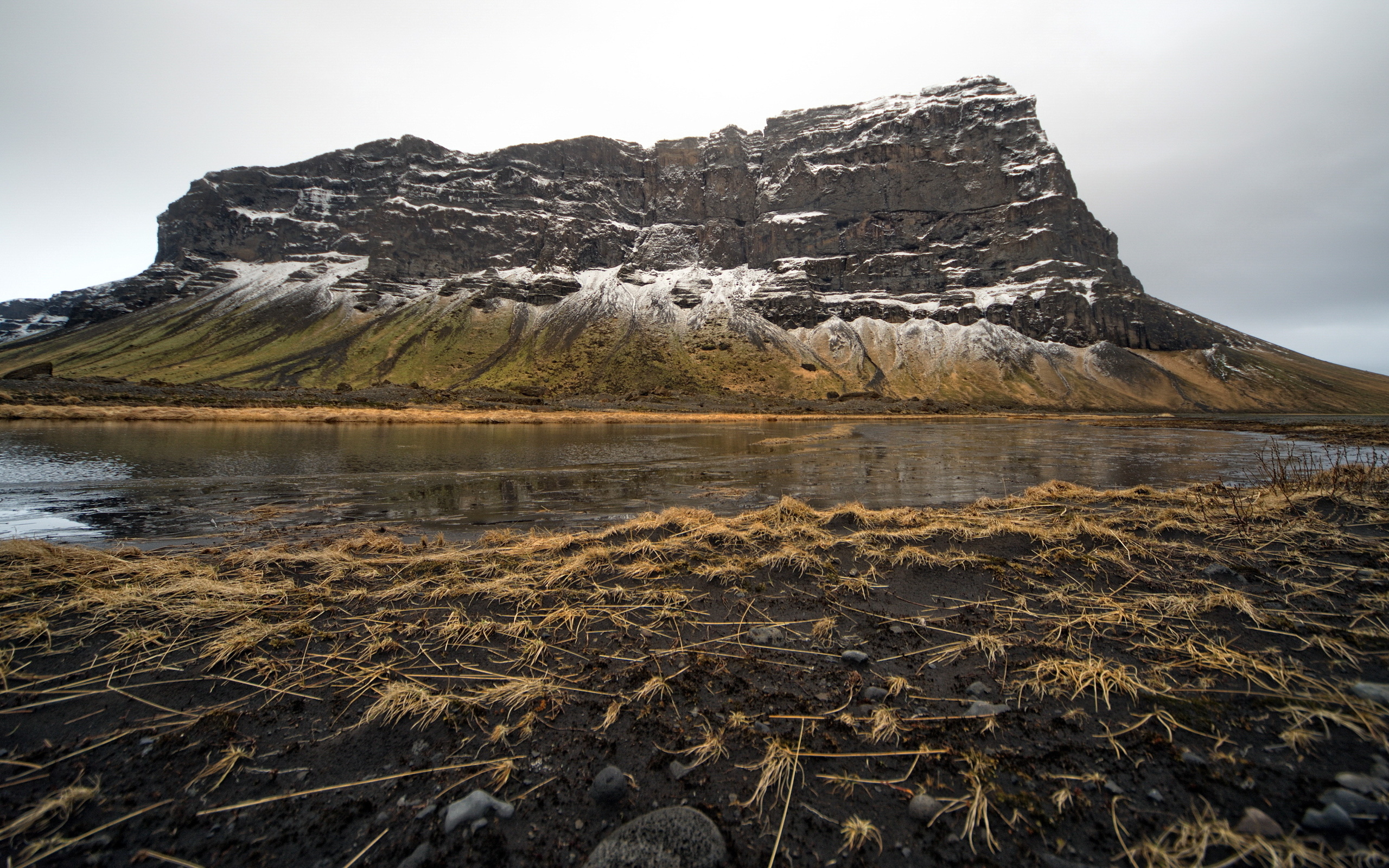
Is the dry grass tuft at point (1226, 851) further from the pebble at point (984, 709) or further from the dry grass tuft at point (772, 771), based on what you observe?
the dry grass tuft at point (772, 771)

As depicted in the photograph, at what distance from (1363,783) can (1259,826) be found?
0.70 metres

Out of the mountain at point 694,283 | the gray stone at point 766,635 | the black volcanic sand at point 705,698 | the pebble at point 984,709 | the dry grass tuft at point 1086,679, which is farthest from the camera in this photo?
the mountain at point 694,283

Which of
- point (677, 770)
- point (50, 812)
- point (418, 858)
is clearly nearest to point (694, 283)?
point (677, 770)

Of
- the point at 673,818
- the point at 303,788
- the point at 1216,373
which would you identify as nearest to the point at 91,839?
the point at 303,788

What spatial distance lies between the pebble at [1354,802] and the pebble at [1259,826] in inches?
11.7

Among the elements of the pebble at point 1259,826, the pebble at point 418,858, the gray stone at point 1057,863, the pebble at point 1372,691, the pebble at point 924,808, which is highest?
the pebble at point 1372,691

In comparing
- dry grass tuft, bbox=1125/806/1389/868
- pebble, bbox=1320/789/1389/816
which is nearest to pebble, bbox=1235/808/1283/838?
dry grass tuft, bbox=1125/806/1389/868

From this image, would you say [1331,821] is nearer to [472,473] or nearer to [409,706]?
[409,706]

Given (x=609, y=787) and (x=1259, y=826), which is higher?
(x=1259, y=826)

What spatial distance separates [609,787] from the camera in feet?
9.05

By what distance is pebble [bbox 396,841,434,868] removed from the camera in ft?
7.84

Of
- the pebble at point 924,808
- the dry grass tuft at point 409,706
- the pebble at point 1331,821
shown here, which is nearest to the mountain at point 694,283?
the dry grass tuft at point 409,706

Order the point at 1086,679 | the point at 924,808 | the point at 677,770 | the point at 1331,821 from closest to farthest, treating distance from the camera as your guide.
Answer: the point at 1331,821 < the point at 924,808 < the point at 677,770 < the point at 1086,679

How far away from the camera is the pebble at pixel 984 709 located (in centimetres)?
336
